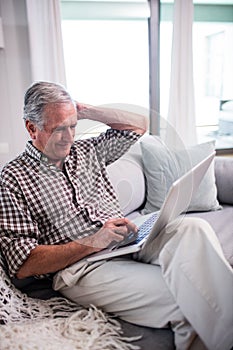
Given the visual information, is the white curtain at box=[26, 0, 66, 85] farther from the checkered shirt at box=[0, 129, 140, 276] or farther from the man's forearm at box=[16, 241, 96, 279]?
the man's forearm at box=[16, 241, 96, 279]

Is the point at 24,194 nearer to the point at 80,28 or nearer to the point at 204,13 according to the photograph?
the point at 80,28

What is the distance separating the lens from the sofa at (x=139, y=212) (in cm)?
94

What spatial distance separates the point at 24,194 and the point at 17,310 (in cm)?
36

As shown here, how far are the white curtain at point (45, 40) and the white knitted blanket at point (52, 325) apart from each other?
1752mm

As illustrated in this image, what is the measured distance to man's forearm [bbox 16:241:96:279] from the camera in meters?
1.02

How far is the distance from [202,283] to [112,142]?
0.59 m

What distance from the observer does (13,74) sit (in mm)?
2492

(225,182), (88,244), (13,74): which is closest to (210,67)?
(225,182)

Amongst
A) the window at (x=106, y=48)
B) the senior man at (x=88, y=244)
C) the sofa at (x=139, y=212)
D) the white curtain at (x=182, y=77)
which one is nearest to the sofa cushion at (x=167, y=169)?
the sofa at (x=139, y=212)

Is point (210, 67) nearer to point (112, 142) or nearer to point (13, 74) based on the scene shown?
point (13, 74)

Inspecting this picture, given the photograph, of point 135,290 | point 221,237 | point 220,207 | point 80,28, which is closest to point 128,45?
point 80,28

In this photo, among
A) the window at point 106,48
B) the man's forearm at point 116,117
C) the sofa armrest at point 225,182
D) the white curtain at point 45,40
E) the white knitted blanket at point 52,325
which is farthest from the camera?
the window at point 106,48

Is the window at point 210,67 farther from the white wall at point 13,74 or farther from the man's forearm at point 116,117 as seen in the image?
the man's forearm at point 116,117

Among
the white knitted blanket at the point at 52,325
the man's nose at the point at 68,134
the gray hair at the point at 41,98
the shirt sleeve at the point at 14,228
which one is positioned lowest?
the white knitted blanket at the point at 52,325
